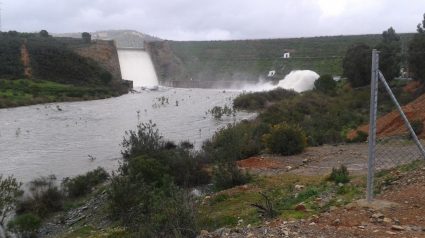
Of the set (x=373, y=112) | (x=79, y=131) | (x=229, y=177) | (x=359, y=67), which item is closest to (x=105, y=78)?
(x=79, y=131)

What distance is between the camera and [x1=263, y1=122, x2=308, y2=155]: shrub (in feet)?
38.7

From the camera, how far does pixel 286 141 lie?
11992mm

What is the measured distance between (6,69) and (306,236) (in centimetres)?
4177

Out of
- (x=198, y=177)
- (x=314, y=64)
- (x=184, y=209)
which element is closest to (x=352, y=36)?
(x=314, y=64)

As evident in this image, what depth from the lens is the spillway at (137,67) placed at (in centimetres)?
5412

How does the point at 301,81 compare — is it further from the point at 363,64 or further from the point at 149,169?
the point at 149,169

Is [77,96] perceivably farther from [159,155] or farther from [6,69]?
[159,155]

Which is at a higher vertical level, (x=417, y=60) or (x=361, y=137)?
(x=417, y=60)

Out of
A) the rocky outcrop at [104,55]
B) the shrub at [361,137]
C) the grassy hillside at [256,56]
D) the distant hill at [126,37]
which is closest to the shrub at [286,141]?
the shrub at [361,137]

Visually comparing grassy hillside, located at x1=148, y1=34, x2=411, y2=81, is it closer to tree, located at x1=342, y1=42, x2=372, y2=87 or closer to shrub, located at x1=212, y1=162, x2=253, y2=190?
tree, located at x1=342, y1=42, x2=372, y2=87

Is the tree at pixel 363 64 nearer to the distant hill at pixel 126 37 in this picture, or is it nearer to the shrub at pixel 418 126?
the shrub at pixel 418 126

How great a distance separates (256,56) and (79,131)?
150 feet

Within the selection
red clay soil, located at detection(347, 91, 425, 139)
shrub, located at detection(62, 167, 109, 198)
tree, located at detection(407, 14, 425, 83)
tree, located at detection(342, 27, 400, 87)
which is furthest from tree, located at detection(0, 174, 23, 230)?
tree, located at detection(342, 27, 400, 87)

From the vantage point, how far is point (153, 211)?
6.17 m
